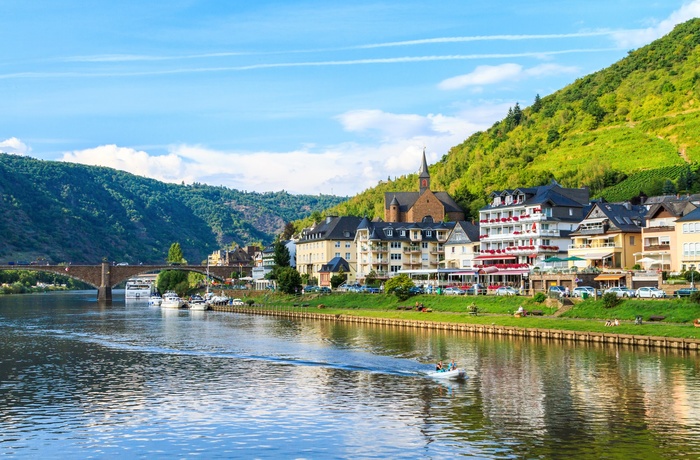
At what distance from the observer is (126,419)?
43.2m

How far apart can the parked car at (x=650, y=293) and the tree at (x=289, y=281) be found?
270 ft

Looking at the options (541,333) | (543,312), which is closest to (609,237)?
(543,312)

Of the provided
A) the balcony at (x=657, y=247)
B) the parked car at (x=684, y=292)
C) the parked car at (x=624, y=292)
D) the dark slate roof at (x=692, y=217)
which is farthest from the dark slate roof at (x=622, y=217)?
the parked car at (x=684, y=292)

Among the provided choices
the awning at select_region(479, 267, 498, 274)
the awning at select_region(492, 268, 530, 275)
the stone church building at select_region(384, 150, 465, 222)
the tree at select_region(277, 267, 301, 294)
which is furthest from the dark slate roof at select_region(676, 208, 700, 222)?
the stone church building at select_region(384, 150, 465, 222)

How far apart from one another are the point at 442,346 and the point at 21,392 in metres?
38.9

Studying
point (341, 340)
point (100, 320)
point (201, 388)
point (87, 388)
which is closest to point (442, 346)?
point (341, 340)

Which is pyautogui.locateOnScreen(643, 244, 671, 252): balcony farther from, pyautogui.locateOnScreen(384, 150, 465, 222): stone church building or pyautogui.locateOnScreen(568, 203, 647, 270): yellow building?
pyautogui.locateOnScreen(384, 150, 465, 222): stone church building

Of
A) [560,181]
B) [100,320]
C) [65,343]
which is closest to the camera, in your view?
[65,343]

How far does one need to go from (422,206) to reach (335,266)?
94.2ft

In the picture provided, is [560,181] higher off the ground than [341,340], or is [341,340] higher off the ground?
[560,181]

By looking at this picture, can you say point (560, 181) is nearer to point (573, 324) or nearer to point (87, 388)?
point (573, 324)

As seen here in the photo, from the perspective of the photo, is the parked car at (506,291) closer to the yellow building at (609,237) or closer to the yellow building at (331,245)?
the yellow building at (609,237)

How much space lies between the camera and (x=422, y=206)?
179 meters

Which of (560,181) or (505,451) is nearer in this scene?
(505,451)
